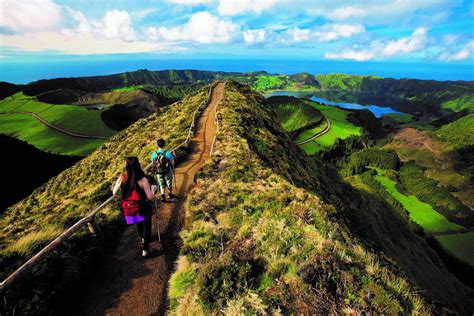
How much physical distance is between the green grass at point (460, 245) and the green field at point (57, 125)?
117081 millimetres

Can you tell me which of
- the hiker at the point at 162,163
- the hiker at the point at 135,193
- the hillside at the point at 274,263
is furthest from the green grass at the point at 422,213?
the hiker at the point at 135,193

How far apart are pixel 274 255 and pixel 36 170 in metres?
90.6

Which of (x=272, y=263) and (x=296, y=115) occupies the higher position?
(x=296, y=115)

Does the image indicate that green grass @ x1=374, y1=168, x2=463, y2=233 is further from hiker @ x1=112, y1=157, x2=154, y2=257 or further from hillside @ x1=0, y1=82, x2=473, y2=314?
hiker @ x1=112, y1=157, x2=154, y2=257

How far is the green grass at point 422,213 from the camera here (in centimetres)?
8138

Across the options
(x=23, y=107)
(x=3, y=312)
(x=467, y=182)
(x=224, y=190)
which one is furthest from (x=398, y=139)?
(x=23, y=107)

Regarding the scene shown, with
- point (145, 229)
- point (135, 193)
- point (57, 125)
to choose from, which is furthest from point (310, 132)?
point (135, 193)

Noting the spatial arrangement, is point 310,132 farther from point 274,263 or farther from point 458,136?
point 274,263

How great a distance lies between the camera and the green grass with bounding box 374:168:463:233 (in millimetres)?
81375

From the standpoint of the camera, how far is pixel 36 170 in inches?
2886

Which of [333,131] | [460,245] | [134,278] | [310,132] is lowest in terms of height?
[460,245]

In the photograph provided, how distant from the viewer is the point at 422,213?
90188mm

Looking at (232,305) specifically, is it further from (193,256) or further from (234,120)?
(234,120)

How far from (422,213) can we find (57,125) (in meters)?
154
